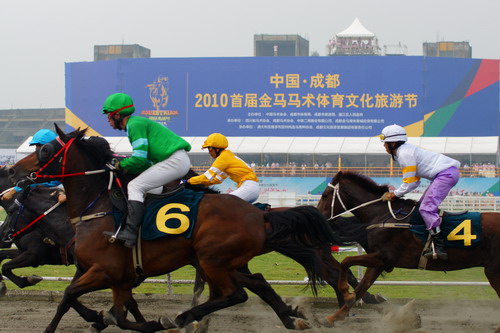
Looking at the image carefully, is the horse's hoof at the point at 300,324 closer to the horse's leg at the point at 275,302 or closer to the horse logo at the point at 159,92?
the horse's leg at the point at 275,302

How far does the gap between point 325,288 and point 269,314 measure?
1.62 m

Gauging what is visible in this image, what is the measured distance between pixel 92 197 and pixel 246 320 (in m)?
2.38

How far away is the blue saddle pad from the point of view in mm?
5488

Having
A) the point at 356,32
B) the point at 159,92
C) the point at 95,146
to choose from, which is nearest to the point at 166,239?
the point at 95,146

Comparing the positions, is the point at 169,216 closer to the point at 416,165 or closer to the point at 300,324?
the point at 300,324

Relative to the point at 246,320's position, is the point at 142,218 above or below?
above

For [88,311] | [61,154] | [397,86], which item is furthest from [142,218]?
[397,86]

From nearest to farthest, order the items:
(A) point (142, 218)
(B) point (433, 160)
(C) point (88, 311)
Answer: (A) point (142, 218) → (C) point (88, 311) → (B) point (433, 160)

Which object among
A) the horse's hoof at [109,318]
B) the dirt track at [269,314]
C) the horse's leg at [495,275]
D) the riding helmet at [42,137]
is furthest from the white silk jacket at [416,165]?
the riding helmet at [42,137]

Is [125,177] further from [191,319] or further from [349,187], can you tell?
[349,187]

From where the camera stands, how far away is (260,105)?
114 ft

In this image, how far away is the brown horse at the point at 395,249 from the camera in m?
6.57

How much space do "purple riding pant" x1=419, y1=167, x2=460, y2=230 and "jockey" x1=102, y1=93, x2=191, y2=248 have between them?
7.78ft

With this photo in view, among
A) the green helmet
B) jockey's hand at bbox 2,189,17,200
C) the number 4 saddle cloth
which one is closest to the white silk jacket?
the number 4 saddle cloth
